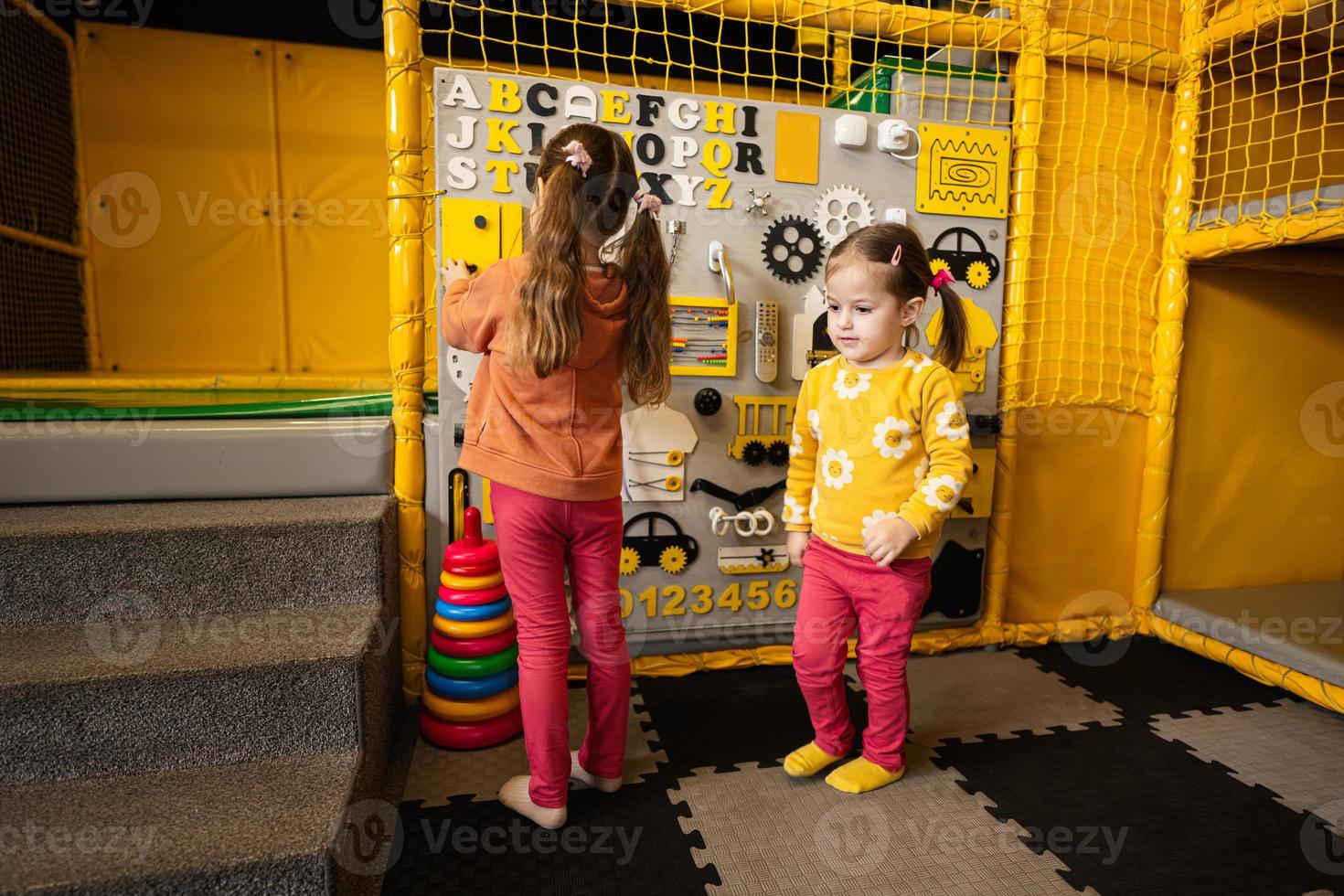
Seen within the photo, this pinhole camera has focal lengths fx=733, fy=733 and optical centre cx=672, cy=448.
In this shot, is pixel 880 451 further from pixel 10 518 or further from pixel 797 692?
pixel 10 518

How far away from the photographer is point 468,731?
164cm

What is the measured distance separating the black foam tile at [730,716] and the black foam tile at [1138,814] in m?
0.34

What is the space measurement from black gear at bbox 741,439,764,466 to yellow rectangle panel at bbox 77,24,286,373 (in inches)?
76.8

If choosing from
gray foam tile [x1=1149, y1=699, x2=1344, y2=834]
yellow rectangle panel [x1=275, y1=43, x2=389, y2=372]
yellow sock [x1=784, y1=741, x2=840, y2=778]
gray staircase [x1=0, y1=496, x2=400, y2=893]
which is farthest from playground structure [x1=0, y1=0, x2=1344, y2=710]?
yellow rectangle panel [x1=275, y1=43, x2=389, y2=372]

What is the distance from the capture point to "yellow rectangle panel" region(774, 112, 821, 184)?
77.2 inches

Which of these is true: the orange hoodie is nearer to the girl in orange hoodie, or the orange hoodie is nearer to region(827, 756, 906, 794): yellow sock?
the girl in orange hoodie

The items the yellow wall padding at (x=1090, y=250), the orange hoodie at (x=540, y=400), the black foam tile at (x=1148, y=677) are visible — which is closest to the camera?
the orange hoodie at (x=540, y=400)

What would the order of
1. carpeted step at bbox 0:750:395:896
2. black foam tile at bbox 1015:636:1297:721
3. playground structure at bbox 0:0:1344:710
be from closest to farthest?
1. carpeted step at bbox 0:750:395:896
2. black foam tile at bbox 1015:636:1297:721
3. playground structure at bbox 0:0:1344:710

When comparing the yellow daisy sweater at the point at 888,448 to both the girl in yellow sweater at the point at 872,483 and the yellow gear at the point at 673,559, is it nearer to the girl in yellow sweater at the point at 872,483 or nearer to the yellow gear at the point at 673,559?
the girl in yellow sweater at the point at 872,483

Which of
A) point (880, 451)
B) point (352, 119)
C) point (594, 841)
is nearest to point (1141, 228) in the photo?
point (880, 451)

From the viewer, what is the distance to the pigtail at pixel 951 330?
154cm

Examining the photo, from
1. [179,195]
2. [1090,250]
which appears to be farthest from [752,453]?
[179,195]

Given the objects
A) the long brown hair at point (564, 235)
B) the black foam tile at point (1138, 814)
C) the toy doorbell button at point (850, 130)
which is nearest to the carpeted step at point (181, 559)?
the long brown hair at point (564, 235)

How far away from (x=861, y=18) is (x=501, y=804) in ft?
7.06
